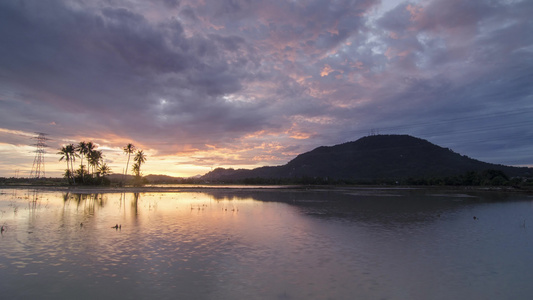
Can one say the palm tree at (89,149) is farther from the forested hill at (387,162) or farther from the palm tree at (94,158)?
the forested hill at (387,162)

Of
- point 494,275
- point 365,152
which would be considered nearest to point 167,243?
point 494,275

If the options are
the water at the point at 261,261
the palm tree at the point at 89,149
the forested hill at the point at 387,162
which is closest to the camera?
the water at the point at 261,261

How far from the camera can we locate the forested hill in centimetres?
13675

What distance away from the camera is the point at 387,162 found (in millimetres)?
150875

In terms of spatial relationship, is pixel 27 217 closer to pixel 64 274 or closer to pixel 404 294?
pixel 64 274

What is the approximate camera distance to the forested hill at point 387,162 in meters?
137

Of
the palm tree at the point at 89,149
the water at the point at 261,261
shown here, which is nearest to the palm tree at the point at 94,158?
the palm tree at the point at 89,149

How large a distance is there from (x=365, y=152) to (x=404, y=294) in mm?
165911

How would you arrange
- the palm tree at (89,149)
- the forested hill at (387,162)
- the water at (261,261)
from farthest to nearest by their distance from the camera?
the forested hill at (387,162)
the palm tree at (89,149)
the water at (261,261)

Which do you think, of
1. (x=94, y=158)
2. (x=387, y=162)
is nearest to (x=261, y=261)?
(x=94, y=158)

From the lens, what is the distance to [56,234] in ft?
61.0

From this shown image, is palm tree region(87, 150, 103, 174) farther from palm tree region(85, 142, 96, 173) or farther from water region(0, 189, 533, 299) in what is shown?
water region(0, 189, 533, 299)

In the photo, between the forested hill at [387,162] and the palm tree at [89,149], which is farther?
the forested hill at [387,162]

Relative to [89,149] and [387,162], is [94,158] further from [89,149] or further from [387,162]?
[387,162]
